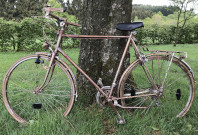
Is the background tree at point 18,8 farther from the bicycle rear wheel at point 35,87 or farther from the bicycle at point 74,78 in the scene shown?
the bicycle at point 74,78

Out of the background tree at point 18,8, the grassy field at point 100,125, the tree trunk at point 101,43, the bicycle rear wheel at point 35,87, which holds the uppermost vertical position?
the background tree at point 18,8

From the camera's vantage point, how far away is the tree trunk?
261cm

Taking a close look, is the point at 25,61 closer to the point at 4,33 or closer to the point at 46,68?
the point at 46,68

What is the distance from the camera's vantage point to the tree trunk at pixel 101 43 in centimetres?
261

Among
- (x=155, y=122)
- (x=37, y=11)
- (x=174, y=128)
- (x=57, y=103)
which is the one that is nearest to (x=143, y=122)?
(x=155, y=122)

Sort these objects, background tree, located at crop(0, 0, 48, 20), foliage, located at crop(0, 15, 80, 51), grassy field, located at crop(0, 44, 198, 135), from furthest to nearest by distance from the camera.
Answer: background tree, located at crop(0, 0, 48, 20) → foliage, located at crop(0, 15, 80, 51) → grassy field, located at crop(0, 44, 198, 135)

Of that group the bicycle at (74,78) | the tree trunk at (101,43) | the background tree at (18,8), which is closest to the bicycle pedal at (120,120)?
the bicycle at (74,78)

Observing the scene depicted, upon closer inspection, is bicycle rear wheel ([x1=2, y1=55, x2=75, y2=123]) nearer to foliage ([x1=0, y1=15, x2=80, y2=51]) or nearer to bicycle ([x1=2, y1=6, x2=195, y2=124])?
bicycle ([x1=2, y1=6, x2=195, y2=124])

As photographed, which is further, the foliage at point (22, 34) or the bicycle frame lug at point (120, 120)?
the foliage at point (22, 34)

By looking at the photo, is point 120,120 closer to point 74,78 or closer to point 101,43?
point 74,78

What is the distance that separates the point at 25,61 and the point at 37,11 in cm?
2947

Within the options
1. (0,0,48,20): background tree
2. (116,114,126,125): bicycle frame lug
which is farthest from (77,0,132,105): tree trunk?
(0,0,48,20): background tree

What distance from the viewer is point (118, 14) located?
2.62m

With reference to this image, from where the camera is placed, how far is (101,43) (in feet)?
8.80
